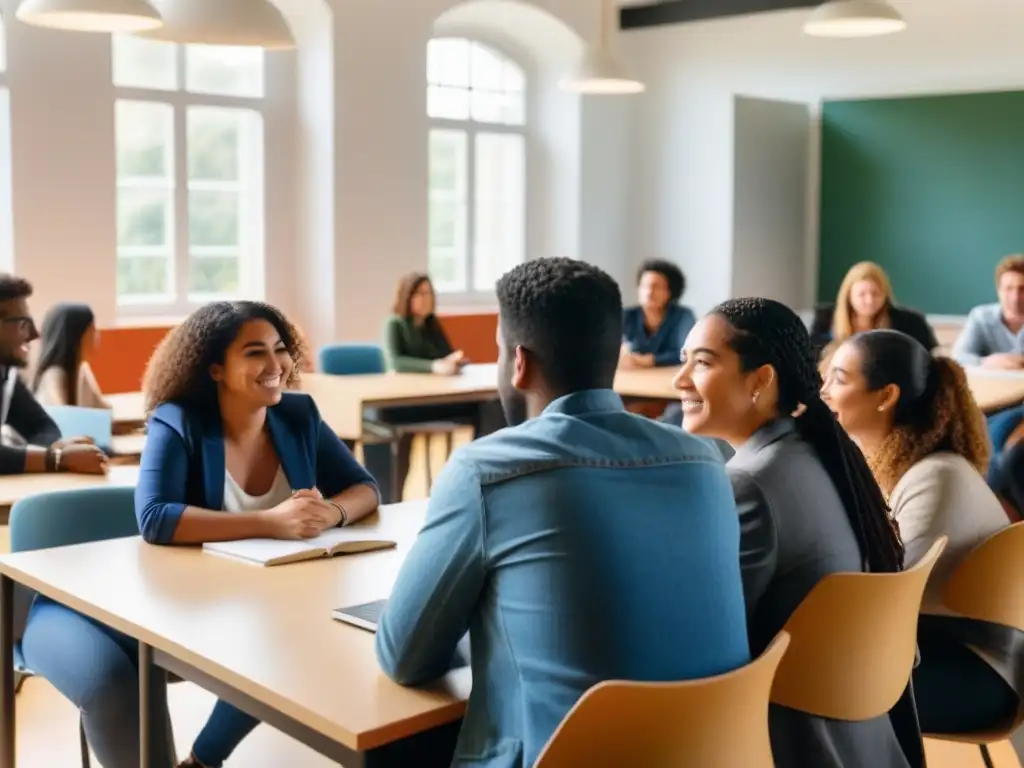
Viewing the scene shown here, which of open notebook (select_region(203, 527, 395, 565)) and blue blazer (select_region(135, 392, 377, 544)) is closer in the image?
open notebook (select_region(203, 527, 395, 565))

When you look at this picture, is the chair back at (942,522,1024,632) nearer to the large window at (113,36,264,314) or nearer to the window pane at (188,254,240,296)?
the large window at (113,36,264,314)

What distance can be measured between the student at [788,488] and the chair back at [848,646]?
0.05 m

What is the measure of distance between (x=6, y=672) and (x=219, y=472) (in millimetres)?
582

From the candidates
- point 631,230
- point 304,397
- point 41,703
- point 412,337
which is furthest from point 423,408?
point 631,230

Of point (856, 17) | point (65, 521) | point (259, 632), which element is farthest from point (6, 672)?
point (856, 17)

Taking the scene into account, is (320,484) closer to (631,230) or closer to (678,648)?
(678,648)

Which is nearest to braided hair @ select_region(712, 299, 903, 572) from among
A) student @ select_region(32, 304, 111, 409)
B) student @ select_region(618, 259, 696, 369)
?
student @ select_region(32, 304, 111, 409)

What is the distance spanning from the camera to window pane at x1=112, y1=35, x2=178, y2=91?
777 centimetres

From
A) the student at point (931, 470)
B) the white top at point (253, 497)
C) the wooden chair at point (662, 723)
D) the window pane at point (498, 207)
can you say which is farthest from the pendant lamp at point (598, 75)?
the wooden chair at point (662, 723)

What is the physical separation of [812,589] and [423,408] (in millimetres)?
4327

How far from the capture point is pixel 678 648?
1.72 meters

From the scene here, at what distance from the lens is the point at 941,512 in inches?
100

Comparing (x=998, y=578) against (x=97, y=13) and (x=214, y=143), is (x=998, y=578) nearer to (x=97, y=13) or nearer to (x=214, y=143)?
(x=97, y=13)

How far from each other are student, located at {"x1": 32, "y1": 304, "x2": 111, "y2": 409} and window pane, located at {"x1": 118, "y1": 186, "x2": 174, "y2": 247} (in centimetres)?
359
